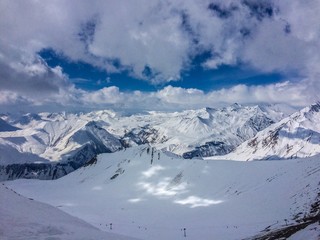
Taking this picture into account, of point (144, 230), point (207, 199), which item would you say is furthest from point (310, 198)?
point (207, 199)

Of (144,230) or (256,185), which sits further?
(256,185)

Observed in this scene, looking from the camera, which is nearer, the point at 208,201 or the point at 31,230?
the point at 31,230

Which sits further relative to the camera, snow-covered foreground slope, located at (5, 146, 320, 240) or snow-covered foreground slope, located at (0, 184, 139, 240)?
snow-covered foreground slope, located at (5, 146, 320, 240)

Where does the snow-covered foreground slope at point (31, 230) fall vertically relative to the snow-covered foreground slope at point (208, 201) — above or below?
below

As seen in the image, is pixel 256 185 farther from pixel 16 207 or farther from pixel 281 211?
pixel 16 207

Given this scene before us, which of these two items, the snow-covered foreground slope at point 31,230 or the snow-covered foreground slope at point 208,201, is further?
the snow-covered foreground slope at point 208,201

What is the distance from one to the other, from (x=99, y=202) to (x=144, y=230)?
266ft

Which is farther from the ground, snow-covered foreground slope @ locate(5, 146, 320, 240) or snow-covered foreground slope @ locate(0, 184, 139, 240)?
snow-covered foreground slope @ locate(5, 146, 320, 240)

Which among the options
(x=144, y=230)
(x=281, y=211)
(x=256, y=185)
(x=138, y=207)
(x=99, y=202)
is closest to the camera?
(x=281, y=211)

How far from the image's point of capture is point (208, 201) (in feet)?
427

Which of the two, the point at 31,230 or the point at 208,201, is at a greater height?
the point at 208,201

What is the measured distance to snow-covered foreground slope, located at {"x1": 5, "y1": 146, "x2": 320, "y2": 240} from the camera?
260 ft

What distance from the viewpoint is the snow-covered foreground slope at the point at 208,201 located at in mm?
79312

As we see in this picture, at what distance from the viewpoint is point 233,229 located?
75562 millimetres
